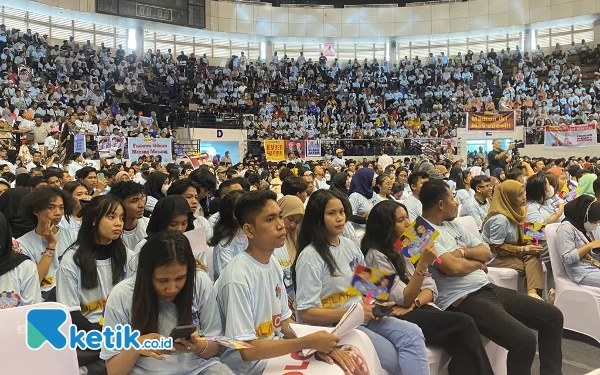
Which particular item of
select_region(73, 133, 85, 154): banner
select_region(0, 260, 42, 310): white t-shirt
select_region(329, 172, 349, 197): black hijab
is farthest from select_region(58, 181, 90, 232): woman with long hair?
select_region(73, 133, 85, 154): banner

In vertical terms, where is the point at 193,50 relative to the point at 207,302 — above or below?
above

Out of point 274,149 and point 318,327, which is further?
point 274,149

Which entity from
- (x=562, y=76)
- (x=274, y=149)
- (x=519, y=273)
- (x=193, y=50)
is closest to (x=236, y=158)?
(x=274, y=149)

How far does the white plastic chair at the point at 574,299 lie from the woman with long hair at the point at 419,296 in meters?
1.68

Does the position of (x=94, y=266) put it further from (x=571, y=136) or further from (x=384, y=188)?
(x=571, y=136)

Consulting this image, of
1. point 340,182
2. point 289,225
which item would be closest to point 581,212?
point 289,225

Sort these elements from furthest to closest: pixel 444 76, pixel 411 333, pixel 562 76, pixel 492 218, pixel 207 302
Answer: pixel 444 76 < pixel 562 76 < pixel 492 218 < pixel 411 333 < pixel 207 302

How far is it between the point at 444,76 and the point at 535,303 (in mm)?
22017

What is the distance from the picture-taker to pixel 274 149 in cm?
1461

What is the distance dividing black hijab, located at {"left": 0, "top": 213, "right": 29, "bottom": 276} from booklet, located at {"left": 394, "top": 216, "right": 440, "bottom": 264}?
6.70 ft

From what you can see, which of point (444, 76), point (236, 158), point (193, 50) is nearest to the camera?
point (236, 158)

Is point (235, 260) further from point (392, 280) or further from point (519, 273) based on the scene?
point (519, 273)

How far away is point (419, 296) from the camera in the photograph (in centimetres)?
322

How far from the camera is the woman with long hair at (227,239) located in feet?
Result: 12.1
